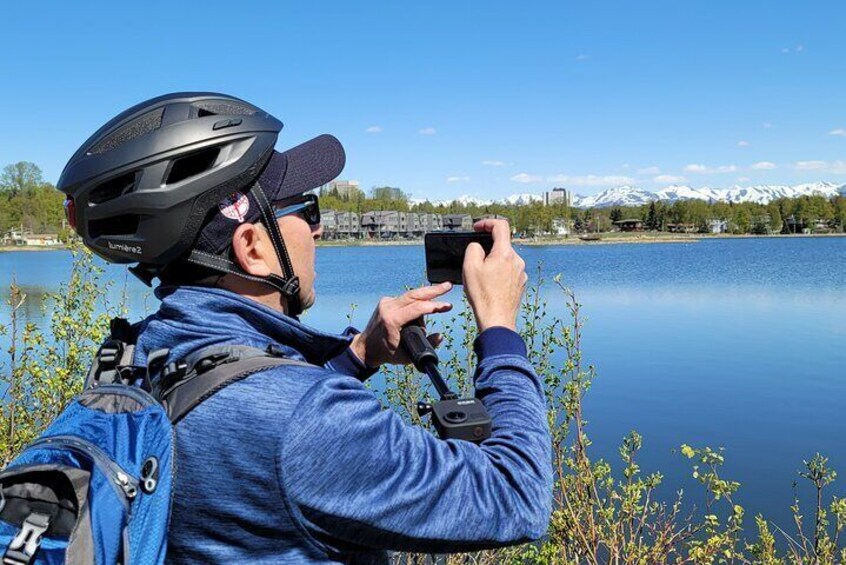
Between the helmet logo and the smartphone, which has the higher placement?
the helmet logo

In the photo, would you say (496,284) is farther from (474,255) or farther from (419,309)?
(419,309)

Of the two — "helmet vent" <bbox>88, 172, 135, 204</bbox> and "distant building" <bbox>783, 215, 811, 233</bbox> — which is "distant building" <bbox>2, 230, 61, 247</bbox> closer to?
"helmet vent" <bbox>88, 172, 135, 204</bbox>

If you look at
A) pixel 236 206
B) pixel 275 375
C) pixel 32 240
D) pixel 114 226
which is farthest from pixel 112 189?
pixel 32 240

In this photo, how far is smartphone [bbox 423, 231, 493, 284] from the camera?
2.11 meters

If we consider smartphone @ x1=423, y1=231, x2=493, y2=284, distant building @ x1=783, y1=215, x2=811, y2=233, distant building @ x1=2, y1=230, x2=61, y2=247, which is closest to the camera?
A: smartphone @ x1=423, y1=231, x2=493, y2=284

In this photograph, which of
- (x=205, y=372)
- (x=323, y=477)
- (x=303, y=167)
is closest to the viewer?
(x=323, y=477)

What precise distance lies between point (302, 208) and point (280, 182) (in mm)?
97

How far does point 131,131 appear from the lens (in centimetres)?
175

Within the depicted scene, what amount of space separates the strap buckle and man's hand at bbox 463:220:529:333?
1.09 metres

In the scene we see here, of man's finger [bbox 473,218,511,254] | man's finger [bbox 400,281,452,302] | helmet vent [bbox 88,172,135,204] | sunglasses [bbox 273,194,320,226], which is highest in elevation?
helmet vent [bbox 88,172,135,204]

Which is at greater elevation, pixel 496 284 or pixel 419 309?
pixel 496 284

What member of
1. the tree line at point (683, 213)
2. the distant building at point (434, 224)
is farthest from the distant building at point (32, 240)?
the distant building at point (434, 224)

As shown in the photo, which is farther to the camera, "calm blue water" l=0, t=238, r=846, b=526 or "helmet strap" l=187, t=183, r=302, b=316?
"calm blue water" l=0, t=238, r=846, b=526

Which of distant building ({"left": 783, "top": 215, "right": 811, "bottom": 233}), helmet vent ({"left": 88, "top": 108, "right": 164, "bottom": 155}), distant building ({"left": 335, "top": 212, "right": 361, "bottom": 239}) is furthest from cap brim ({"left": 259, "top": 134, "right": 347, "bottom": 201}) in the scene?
distant building ({"left": 783, "top": 215, "right": 811, "bottom": 233})
